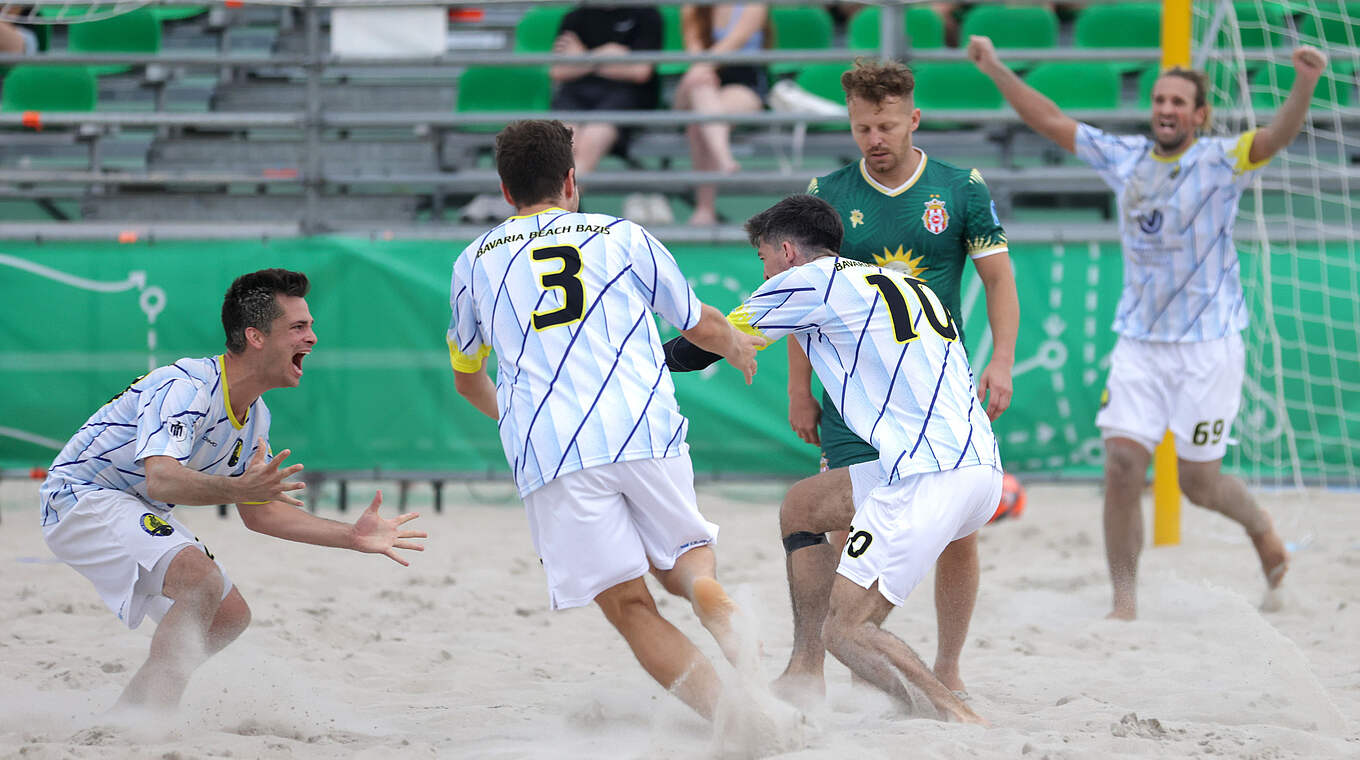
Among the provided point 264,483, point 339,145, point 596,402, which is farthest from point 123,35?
point 596,402

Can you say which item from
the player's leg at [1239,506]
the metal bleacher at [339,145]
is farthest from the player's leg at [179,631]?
the metal bleacher at [339,145]

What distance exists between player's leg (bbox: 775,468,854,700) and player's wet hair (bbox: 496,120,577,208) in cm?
117

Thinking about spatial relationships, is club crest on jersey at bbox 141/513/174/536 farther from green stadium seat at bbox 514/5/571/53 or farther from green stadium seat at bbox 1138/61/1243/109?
green stadium seat at bbox 514/5/571/53

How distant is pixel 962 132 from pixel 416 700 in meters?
6.32

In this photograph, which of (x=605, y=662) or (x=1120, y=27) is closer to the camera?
(x=605, y=662)

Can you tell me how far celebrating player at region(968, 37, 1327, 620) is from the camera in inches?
209

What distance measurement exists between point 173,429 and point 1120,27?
8.10 metres

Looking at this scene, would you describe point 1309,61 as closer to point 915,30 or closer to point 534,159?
point 534,159

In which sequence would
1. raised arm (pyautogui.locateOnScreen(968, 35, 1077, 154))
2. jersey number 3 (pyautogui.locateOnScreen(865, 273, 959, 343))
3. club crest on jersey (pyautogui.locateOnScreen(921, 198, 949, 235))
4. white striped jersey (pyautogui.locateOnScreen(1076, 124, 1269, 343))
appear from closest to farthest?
jersey number 3 (pyautogui.locateOnScreen(865, 273, 959, 343))
club crest on jersey (pyautogui.locateOnScreen(921, 198, 949, 235))
raised arm (pyautogui.locateOnScreen(968, 35, 1077, 154))
white striped jersey (pyautogui.locateOnScreen(1076, 124, 1269, 343))

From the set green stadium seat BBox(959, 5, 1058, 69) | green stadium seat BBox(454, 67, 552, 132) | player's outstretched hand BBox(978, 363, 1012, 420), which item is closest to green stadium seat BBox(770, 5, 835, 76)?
green stadium seat BBox(959, 5, 1058, 69)

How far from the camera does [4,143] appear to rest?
9.43 meters

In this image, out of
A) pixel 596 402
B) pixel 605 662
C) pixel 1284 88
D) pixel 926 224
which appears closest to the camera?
pixel 596 402

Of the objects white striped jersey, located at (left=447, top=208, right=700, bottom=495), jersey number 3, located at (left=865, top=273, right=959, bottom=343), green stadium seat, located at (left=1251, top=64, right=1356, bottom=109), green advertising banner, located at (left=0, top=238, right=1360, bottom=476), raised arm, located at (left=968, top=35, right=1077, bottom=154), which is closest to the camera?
white striped jersey, located at (left=447, top=208, right=700, bottom=495)

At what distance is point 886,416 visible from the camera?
358 centimetres
